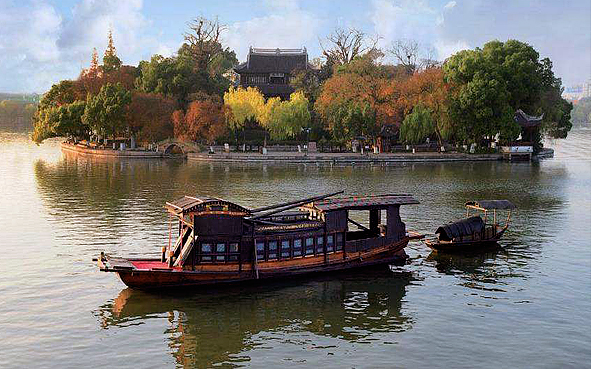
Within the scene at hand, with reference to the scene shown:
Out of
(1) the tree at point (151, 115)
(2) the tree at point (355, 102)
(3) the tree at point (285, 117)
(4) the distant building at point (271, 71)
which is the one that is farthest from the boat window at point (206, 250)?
(4) the distant building at point (271, 71)

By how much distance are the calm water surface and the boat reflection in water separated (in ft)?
0.28

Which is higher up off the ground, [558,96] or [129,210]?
[558,96]

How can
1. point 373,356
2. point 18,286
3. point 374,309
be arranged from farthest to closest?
point 18,286, point 374,309, point 373,356

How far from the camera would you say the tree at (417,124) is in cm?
9669

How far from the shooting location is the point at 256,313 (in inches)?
1083

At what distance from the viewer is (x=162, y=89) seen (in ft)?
352

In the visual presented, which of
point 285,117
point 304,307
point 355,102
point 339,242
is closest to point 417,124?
point 355,102

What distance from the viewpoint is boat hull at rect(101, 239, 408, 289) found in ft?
95.2

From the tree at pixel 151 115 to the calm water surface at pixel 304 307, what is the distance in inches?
1938

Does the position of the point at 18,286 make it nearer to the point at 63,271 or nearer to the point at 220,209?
the point at 63,271

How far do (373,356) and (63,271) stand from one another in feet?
58.9

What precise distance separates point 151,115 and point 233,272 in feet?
246

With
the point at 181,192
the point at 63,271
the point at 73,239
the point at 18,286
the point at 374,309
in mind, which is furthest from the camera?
the point at 181,192

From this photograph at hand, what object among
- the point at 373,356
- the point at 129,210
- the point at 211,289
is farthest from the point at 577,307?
the point at 129,210
